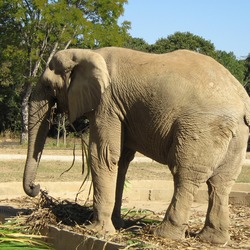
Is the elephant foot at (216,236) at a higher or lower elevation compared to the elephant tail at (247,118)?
lower

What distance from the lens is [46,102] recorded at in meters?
9.25

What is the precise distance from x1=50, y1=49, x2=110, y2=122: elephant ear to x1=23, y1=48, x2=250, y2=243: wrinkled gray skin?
0.01m

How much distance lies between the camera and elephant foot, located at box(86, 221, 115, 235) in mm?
8438

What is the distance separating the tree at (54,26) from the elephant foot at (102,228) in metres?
27.3

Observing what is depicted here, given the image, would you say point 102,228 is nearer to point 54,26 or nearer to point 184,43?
point 54,26

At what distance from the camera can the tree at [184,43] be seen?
192ft

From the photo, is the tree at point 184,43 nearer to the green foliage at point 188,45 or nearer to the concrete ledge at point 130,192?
the green foliage at point 188,45

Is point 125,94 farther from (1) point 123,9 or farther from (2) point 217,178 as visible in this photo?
(1) point 123,9

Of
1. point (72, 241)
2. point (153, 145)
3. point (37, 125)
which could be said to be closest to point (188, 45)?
point (37, 125)

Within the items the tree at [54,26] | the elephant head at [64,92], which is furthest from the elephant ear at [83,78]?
the tree at [54,26]

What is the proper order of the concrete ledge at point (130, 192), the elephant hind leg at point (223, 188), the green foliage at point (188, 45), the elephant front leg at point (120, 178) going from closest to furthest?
the elephant hind leg at point (223, 188), the elephant front leg at point (120, 178), the concrete ledge at point (130, 192), the green foliage at point (188, 45)

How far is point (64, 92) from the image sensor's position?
9039 mm

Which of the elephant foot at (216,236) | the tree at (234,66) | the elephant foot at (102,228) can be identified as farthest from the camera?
the tree at (234,66)

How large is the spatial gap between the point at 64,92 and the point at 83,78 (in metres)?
0.48
